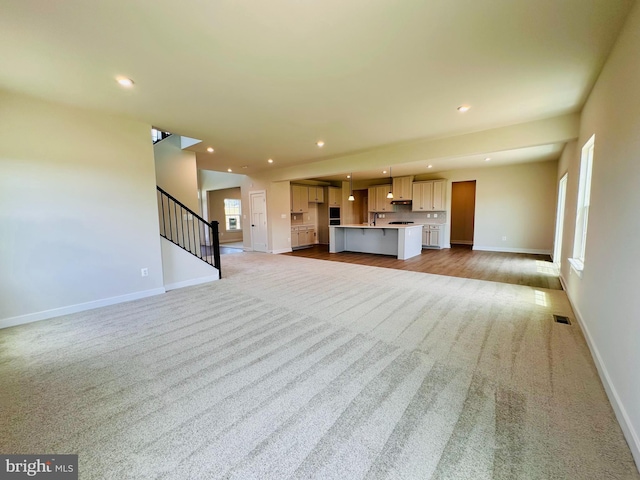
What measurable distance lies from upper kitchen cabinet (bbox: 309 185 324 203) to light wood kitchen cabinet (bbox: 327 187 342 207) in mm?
292

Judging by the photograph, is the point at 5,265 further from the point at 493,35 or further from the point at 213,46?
the point at 493,35

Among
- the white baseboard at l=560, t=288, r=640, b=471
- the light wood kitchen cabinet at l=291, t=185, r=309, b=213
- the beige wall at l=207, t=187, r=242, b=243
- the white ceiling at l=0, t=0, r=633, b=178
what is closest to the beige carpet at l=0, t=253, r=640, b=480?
the white baseboard at l=560, t=288, r=640, b=471

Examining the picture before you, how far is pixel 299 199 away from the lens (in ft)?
31.0

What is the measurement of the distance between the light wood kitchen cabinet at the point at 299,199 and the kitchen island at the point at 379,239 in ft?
5.99

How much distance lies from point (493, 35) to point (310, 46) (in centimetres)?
149

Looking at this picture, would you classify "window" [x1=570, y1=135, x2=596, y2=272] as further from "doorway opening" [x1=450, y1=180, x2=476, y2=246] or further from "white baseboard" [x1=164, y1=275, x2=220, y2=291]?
"doorway opening" [x1=450, y1=180, x2=476, y2=246]

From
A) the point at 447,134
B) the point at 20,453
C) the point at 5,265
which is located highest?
the point at 447,134

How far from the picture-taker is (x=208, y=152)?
5879mm

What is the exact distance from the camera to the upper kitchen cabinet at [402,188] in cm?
925

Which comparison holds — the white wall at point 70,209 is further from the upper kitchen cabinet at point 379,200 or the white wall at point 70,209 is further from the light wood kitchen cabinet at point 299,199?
the upper kitchen cabinet at point 379,200

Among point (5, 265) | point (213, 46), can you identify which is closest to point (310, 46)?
point (213, 46)

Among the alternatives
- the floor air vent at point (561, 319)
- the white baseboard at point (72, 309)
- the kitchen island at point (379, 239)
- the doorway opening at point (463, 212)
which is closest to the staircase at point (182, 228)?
the white baseboard at point (72, 309)

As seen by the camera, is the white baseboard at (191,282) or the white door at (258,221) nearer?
the white baseboard at (191,282)

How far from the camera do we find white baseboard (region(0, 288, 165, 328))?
10.3ft
